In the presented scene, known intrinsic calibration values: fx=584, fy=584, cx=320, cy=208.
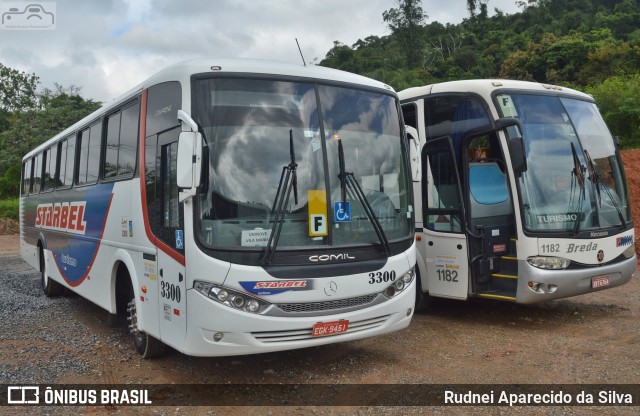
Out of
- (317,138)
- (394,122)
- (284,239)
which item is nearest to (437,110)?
(394,122)

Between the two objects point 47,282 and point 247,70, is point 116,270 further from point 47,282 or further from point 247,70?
point 47,282

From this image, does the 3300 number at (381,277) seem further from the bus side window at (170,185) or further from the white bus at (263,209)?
the bus side window at (170,185)

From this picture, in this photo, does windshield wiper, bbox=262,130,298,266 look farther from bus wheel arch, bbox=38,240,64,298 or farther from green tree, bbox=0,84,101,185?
green tree, bbox=0,84,101,185

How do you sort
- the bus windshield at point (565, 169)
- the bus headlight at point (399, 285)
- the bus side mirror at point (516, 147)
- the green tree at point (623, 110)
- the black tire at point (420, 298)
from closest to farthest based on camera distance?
the bus headlight at point (399, 285), the bus side mirror at point (516, 147), the bus windshield at point (565, 169), the black tire at point (420, 298), the green tree at point (623, 110)

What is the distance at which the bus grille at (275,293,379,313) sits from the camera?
521cm

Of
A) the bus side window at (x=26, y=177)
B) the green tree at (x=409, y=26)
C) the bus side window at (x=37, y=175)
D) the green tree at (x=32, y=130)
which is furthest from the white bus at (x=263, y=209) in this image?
the green tree at (x=409, y=26)

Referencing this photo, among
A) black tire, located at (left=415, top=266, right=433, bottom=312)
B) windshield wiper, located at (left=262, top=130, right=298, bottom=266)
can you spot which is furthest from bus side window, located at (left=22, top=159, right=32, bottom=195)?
windshield wiper, located at (left=262, top=130, right=298, bottom=266)

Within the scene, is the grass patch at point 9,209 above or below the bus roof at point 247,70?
below

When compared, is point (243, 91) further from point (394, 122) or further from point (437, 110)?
point (437, 110)

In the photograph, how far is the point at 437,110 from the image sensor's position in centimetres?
852

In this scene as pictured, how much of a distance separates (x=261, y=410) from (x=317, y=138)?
98.6 inches

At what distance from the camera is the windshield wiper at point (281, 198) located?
512 cm

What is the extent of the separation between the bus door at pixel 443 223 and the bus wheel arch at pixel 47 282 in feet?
23.4

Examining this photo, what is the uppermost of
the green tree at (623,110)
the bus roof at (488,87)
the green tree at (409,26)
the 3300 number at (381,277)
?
the green tree at (409,26)
